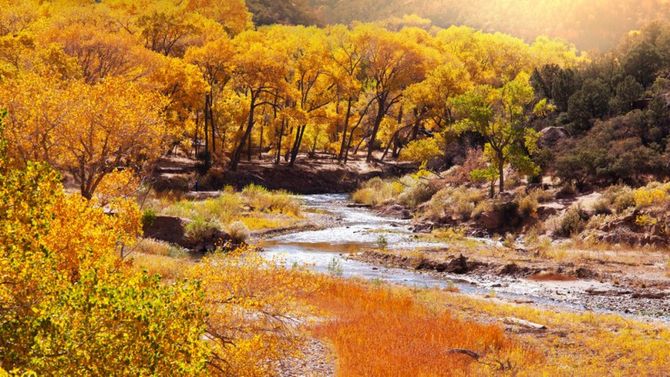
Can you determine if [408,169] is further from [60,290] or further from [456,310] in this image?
[60,290]

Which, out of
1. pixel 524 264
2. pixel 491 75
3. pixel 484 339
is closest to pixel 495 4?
pixel 491 75

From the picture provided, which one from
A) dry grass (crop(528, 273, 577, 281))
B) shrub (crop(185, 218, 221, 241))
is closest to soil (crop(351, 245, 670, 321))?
dry grass (crop(528, 273, 577, 281))

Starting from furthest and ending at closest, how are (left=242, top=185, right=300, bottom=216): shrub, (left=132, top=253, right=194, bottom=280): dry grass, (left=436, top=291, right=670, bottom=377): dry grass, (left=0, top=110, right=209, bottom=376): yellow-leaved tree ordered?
(left=242, top=185, right=300, bottom=216): shrub, (left=132, top=253, right=194, bottom=280): dry grass, (left=436, top=291, right=670, bottom=377): dry grass, (left=0, top=110, right=209, bottom=376): yellow-leaved tree

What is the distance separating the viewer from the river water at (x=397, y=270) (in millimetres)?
20047

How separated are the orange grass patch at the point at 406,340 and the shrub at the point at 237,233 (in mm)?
11757

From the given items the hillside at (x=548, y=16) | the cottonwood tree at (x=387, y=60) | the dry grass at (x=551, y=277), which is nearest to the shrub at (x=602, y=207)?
the dry grass at (x=551, y=277)

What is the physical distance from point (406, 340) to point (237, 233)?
17.1 meters

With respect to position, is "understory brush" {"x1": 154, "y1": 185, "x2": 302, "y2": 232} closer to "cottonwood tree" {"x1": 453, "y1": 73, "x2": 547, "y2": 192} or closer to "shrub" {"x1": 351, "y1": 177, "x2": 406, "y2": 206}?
"shrub" {"x1": 351, "y1": 177, "x2": 406, "y2": 206}

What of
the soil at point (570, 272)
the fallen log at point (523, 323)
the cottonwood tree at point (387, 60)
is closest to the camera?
the fallen log at point (523, 323)

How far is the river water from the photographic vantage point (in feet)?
65.8

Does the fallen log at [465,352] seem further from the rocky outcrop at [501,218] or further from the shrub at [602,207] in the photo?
the rocky outcrop at [501,218]

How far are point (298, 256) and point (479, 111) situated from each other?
1811cm

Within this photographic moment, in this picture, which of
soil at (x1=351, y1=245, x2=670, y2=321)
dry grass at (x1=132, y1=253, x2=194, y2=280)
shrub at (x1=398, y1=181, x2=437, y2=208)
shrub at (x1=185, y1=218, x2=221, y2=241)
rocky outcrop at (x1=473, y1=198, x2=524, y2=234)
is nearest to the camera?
dry grass at (x1=132, y1=253, x2=194, y2=280)

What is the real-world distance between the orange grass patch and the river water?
4.87 metres
